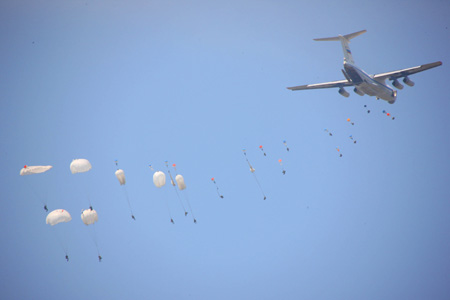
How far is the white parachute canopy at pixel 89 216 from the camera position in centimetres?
3228

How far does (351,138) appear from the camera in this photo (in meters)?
42.2

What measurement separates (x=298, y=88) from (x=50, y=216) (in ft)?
117

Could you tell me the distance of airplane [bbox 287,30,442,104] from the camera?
3778cm

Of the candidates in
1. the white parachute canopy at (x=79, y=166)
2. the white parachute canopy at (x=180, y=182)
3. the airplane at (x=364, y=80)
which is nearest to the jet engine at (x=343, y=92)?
the airplane at (x=364, y=80)

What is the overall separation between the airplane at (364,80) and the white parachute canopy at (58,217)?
33208 mm

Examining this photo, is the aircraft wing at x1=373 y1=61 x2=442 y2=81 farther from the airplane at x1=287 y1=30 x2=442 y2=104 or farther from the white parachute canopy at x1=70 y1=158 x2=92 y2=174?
the white parachute canopy at x1=70 y1=158 x2=92 y2=174

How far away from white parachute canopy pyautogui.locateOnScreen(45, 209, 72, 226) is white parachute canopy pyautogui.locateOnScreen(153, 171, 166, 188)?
930 centimetres

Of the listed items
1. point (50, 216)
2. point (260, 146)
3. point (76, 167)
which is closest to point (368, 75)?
point (260, 146)

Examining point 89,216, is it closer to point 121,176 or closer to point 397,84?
point 121,176

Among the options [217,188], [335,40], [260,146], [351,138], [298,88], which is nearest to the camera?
[217,188]

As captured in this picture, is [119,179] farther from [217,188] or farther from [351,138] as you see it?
[351,138]

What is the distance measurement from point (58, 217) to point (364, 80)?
125 ft

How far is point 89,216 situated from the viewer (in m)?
32.8

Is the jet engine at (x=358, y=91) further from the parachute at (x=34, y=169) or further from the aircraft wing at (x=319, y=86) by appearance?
the parachute at (x=34, y=169)
